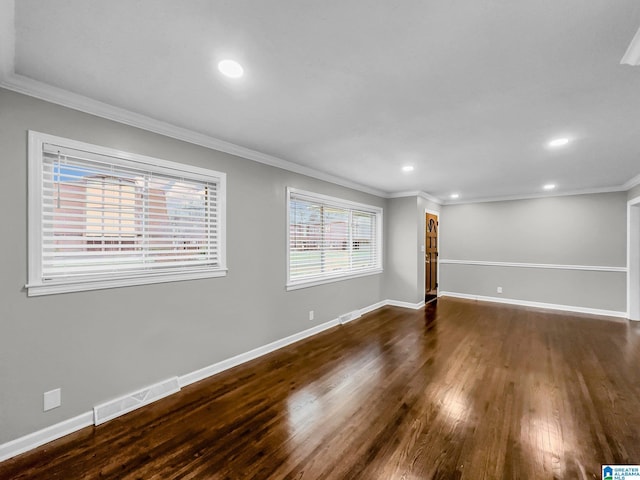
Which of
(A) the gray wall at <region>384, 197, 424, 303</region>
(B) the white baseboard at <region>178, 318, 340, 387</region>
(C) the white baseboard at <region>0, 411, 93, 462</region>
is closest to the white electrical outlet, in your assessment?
(C) the white baseboard at <region>0, 411, 93, 462</region>

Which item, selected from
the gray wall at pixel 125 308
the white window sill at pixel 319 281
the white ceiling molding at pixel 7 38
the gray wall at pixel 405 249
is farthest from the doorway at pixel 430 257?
the white ceiling molding at pixel 7 38

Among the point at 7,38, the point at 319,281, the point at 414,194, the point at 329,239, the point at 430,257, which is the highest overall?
the point at 7,38

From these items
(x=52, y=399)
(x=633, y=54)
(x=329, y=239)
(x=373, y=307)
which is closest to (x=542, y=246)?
(x=373, y=307)

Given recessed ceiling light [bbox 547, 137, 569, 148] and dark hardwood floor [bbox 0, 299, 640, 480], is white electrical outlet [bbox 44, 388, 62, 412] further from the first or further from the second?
recessed ceiling light [bbox 547, 137, 569, 148]

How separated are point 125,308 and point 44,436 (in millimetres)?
922

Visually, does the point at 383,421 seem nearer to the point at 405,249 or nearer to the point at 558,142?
the point at 558,142

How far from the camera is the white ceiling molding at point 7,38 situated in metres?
1.23

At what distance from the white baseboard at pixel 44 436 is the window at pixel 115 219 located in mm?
954

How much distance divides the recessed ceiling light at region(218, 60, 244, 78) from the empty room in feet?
0.04

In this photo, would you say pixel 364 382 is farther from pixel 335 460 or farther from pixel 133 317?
pixel 133 317

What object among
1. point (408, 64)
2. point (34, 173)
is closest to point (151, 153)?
point (34, 173)

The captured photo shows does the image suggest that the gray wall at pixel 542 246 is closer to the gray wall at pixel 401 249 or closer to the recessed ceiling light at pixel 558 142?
the gray wall at pixel 401 249

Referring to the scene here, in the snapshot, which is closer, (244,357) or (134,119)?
(134,119)

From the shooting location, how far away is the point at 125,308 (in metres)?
2.30
